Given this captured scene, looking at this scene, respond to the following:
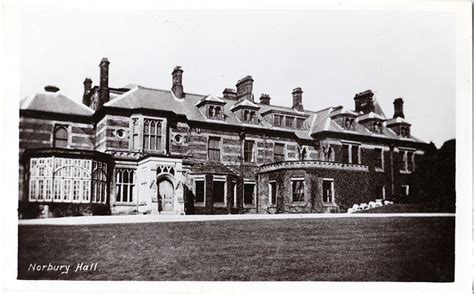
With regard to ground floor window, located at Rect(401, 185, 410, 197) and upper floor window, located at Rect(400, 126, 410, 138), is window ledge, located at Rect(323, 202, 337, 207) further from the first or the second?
upper floor window, located at Rect(400, 126, 410, 138)

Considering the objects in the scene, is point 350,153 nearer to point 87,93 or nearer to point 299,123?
point 299,123

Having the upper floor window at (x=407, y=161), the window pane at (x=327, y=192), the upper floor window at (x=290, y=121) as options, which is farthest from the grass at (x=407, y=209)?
the upper floor window at (x=290, y=121)

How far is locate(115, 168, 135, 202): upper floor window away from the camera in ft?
30.4

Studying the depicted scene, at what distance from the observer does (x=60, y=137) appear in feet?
29.8

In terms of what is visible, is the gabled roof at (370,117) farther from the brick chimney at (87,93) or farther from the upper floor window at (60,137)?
the upper floor window at (60,137)

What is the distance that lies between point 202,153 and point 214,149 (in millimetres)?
230

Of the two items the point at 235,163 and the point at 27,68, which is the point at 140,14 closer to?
the point at 27,68

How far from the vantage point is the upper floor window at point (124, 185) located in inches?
364

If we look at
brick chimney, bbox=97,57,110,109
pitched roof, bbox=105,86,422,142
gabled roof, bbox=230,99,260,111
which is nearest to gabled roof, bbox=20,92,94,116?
brick chimney, bbox=97,57,110,109

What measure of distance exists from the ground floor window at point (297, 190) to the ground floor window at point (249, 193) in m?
Answer: 0.74

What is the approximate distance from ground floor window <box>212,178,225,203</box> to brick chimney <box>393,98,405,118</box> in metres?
3.26

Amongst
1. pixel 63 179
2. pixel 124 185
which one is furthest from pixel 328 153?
pixel 63 179
